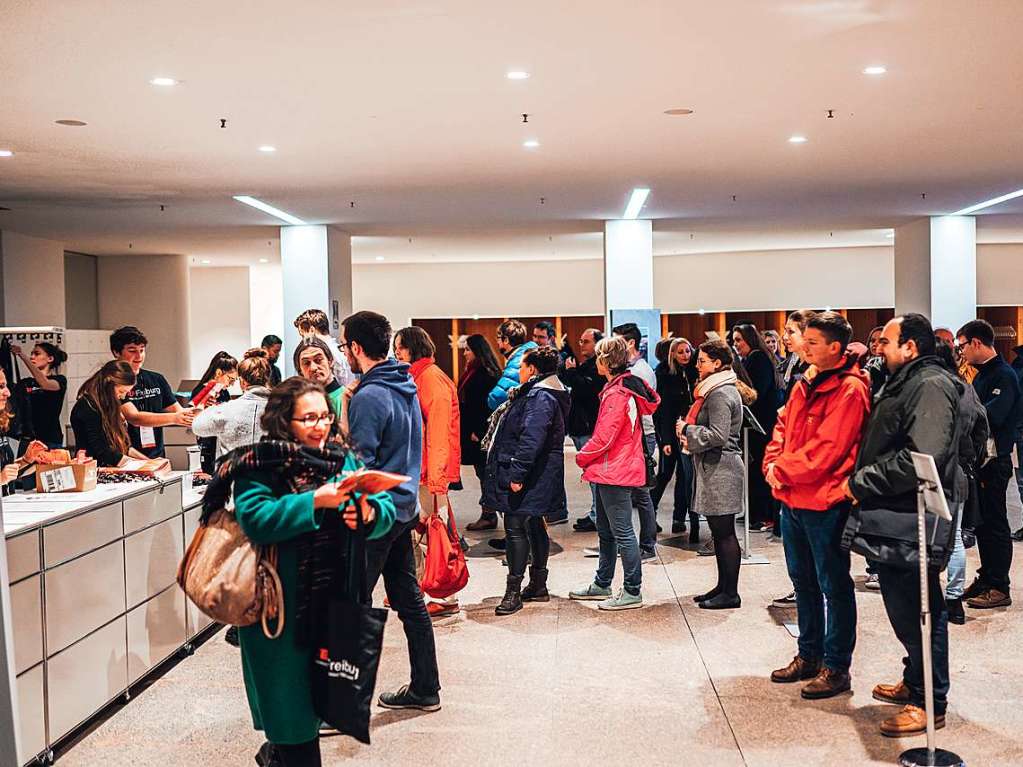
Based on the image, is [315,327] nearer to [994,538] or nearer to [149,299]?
[994,538]

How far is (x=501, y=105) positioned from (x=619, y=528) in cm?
305

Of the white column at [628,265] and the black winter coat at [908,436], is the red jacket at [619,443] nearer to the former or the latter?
the black winter coat at [908,436]

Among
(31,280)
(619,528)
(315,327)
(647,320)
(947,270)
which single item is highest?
(31,280)

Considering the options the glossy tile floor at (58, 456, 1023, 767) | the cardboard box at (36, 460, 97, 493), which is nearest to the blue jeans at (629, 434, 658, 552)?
the glossy tile floor at (58, 456, 1023, 767)

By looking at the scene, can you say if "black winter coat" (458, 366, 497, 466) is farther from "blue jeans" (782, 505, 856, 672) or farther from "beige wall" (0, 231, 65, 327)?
"beige wall" (0, 231, 65, 327)

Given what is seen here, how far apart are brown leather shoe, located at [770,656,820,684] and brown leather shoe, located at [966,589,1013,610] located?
5.42 ft

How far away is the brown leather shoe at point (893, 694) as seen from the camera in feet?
13.4

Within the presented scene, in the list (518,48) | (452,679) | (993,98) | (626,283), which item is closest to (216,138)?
(518,48)

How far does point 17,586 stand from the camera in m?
3.44

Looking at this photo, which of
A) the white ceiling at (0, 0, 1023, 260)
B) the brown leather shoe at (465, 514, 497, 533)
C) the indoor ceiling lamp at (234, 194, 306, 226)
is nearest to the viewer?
the white ceiling at (0, 0, 1023, 260)

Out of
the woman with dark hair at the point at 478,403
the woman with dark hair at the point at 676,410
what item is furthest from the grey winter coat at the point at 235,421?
the woman with dark hair at the point at 676,410

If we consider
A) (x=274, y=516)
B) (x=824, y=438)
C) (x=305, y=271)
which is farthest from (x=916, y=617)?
(x=305, y=271)

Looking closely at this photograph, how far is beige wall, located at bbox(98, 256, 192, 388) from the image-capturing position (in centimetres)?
1845

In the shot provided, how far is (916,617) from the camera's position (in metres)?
3.68
